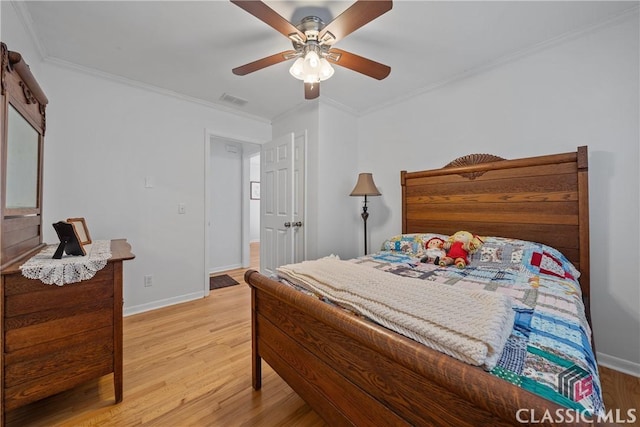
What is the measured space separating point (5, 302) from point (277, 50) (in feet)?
7.40

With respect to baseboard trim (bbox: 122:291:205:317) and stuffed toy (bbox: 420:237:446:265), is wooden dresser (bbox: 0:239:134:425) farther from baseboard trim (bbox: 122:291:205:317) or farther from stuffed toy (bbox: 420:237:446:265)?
stuffed toy (bbox: 420:237:446:265)

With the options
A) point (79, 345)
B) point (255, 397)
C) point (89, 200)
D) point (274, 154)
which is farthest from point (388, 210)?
point (89, 200)

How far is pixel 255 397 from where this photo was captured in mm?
1542

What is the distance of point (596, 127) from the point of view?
1854 mm

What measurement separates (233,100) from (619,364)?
4.11m

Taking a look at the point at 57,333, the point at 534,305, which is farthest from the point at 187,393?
the point at 534,305

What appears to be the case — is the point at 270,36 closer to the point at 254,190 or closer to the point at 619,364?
the point at 619,364

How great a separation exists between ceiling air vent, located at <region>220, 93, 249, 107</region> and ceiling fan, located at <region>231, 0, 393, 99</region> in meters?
1.26

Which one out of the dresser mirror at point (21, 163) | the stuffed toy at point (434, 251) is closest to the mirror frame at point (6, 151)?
the dresser mirror at point (21, 163)

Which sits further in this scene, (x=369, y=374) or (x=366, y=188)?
(x=366, y=188)

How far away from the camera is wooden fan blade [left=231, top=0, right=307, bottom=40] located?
1237 mm

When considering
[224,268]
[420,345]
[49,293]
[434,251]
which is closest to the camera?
[420,345]

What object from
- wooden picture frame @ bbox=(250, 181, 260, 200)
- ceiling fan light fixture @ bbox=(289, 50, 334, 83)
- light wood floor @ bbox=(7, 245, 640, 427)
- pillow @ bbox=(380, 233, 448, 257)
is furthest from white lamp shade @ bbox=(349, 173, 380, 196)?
wooden picture frame @ bbox=(250, 181, 260, 200)

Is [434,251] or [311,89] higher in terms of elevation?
[311,89]
